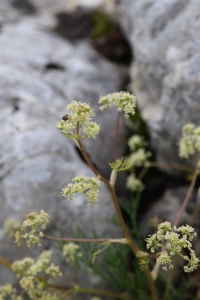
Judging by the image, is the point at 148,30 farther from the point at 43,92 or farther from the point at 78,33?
the point at 78,33

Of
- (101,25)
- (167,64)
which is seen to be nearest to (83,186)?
(167,64)

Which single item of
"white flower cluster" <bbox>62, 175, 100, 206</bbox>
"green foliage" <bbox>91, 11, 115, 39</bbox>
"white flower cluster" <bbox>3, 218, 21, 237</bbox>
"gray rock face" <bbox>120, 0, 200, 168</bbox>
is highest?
"green foliage" <bbox>91, 11, 115, 39</bbox>

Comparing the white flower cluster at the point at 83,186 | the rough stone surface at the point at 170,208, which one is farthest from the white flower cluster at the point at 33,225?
the rough stone surface at the point at 170,208

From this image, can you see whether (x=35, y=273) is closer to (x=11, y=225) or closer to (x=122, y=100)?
(x=11, y=225)

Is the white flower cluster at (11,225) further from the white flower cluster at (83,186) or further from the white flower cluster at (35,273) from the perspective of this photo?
the white flower cluster at (83,186)

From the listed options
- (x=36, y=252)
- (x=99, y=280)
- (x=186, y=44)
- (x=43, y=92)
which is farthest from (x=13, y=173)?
(x=186, y=44)

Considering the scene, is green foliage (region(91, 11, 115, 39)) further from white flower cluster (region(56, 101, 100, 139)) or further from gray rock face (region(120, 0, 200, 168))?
white flower cluster (region(56, 101, 100, 139))

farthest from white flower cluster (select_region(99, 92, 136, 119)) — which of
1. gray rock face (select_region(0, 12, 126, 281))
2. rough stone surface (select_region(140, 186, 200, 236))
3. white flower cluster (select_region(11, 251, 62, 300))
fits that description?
rough stone surface (select_region(140, 186, 200, 236))
